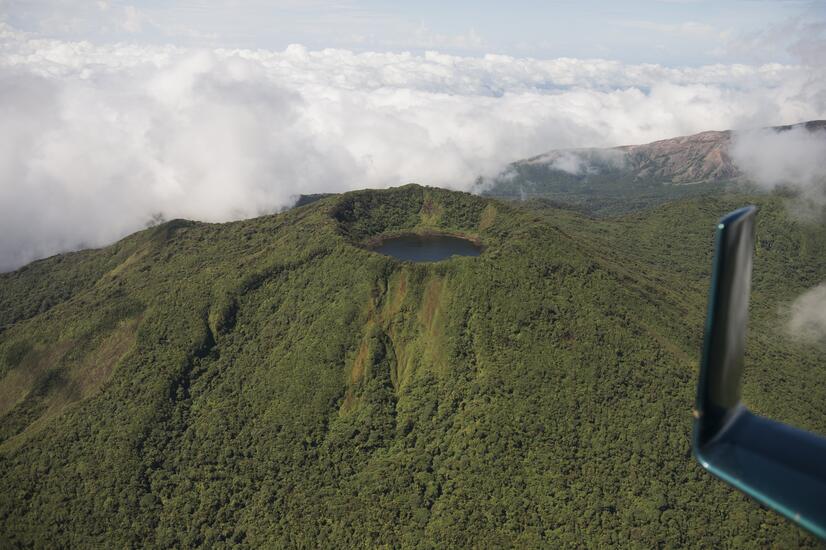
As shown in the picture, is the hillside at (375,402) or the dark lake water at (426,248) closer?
the hillside at (375,402)

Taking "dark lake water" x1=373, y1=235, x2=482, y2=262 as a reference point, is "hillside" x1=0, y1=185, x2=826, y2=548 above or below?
below

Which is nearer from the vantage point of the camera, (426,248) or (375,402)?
(375,402)

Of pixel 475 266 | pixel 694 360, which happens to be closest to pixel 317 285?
pixel 475 266

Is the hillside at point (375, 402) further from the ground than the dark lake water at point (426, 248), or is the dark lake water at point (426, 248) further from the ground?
the dark lake water at point (426, 248)

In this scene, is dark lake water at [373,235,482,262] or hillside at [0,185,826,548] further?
dark lake water at [373,235,482,262]
